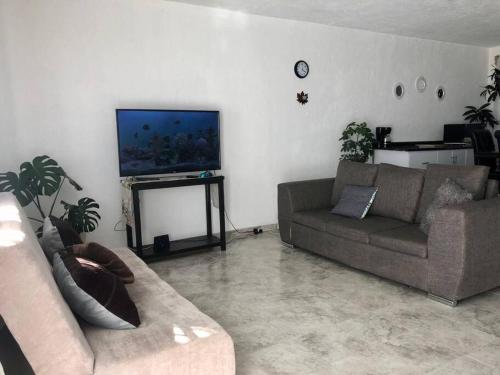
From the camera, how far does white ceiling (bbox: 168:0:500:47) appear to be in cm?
441

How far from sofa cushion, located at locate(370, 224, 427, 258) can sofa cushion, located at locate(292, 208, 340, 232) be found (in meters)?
0.58

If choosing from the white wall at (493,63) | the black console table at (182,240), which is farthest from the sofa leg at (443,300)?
the white wall at (493,63)

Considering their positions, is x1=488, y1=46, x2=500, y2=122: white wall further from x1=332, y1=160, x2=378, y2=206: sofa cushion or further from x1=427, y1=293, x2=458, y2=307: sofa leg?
x1=427, y1=293, x2=458, y2=307: sofa leg

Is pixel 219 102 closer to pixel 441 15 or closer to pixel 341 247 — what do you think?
pixel 341 247

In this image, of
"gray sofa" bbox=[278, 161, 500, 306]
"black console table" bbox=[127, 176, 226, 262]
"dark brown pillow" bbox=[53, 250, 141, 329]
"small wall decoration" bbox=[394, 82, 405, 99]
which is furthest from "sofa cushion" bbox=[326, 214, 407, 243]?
"small wall decoration" bbox=[394, 82, 405, 99]

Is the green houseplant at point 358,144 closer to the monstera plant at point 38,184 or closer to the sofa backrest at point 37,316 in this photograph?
the monstera plant at point 38,184

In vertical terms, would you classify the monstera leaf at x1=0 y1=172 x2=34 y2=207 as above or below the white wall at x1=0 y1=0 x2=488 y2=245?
below

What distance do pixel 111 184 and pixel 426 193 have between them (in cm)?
294

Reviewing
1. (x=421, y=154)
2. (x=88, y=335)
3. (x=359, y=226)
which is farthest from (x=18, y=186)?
(x=421, y=154)

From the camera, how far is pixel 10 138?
12.0 feet

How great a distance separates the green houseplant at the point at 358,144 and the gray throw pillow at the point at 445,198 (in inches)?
83.2

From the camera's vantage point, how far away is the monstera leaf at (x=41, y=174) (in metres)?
3.32

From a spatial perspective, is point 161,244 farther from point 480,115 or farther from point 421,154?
point 480,115

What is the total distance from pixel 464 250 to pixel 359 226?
0.95 metres
